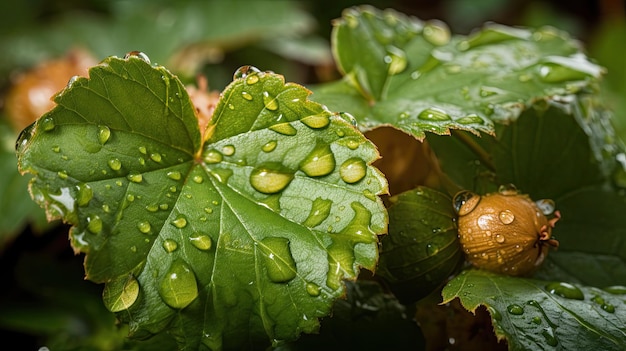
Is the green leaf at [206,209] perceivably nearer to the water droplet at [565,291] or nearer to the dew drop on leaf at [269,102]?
the dew drop on leaf at [269,102]

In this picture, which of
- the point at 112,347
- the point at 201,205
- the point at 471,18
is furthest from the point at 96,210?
the point at 471,18

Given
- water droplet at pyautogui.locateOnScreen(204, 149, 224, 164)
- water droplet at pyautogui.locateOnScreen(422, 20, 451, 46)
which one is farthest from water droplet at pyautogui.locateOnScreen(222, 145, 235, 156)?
water droplet at pyautogui.locateOnScreen(422, 20, 451, 46)

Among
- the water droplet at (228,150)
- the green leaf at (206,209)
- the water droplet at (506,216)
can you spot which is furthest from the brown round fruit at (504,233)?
Result: the water droplet at (228,150)

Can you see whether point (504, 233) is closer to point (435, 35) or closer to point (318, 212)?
point (318, 212)

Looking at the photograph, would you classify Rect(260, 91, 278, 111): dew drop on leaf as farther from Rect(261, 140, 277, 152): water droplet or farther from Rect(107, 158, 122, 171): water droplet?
Rect(107, 158, 122, 171): water droplet

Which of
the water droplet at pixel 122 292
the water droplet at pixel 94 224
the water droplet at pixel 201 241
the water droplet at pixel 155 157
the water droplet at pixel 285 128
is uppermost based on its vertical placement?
the water droplet at pixel 285 128

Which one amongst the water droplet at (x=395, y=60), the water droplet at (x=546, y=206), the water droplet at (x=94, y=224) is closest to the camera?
the water droplet at (x=94, y=224)
